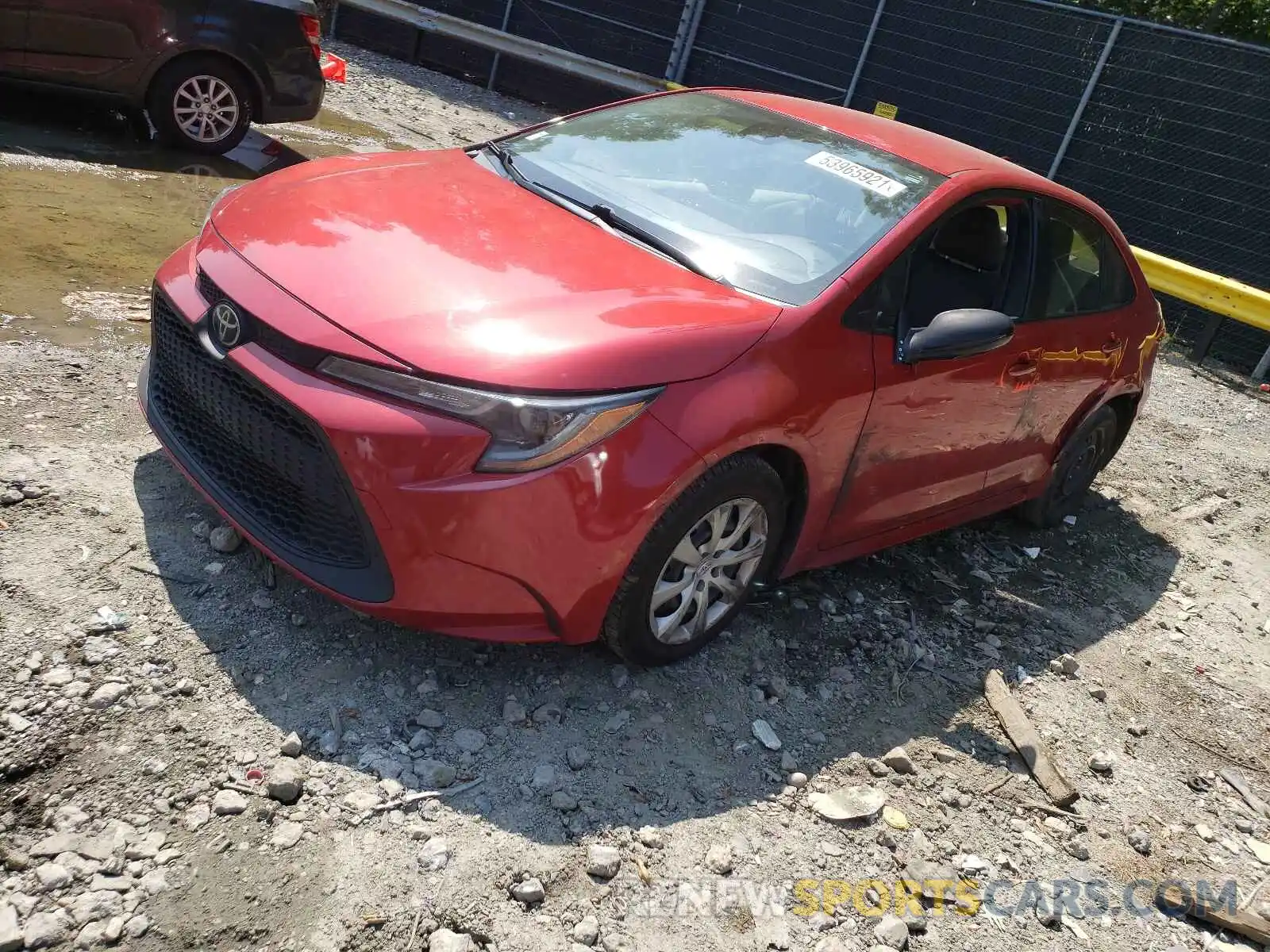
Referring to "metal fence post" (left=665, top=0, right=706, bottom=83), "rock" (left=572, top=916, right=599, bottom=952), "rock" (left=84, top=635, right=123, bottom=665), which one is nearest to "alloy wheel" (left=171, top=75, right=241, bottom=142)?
"rock" (left=84, top=635, right=123, bottom=665)

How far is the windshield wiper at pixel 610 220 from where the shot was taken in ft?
11.6

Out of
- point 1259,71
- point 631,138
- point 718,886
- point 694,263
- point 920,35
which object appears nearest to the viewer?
point 718,886

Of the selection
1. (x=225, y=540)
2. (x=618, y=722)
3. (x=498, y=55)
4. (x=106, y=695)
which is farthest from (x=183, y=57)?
(x=498, y=55)

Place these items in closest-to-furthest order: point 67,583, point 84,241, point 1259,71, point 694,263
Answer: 1. point 67,583
2. point 694,263
3. point 84,241
4. point 1259,71

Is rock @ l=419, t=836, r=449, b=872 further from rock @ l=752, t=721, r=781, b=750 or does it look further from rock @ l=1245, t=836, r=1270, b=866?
rock @ l=1245, t=836, r=1270, b=866

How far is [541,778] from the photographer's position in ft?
9.87

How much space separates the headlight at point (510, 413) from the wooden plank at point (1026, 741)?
1.95 m

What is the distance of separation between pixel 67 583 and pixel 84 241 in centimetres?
313

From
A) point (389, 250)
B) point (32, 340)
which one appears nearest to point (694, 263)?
point (389, 250)

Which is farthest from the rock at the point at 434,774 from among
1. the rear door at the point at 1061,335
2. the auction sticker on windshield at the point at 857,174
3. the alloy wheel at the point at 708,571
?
the rear door at the point at 1061,335

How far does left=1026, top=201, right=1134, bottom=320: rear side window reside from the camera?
4.40 metres

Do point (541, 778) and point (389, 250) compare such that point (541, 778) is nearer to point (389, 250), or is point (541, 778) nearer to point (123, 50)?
point (389, 250)

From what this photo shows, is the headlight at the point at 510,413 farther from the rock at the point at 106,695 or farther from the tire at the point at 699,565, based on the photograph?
the rock at the point at 106,695

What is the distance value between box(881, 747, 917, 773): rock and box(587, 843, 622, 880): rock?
3.55 feet
